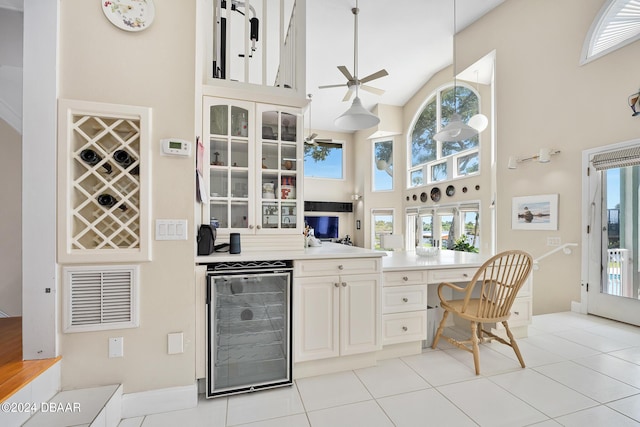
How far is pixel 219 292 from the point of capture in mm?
1983

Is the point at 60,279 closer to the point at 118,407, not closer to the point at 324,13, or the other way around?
the point at 118,407

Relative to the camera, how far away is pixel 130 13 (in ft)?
5.78

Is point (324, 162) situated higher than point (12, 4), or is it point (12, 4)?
point (324, 162)

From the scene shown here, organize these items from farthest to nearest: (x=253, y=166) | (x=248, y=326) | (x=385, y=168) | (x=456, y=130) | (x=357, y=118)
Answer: (x=385, y=168), (x=456, y=130), (x=357, y=118), (x=253, y=166), (x=248, y=326)

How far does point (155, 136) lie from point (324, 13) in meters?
4.27

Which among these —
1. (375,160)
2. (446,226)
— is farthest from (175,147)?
Answer: (375,160)

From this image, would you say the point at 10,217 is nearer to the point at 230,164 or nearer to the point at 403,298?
the point at 230,164

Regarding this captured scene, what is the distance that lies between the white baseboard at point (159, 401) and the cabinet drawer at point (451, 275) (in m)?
2.06

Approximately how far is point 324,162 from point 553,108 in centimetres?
648

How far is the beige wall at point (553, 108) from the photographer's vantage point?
139 inches

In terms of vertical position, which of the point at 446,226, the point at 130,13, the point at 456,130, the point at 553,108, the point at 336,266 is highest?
the point at 553,108

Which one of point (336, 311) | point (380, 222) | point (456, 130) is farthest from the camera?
point (380, 222)

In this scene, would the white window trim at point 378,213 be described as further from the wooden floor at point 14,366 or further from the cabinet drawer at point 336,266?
the wooden floor at point 14,366

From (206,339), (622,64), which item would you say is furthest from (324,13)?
(206,339)
